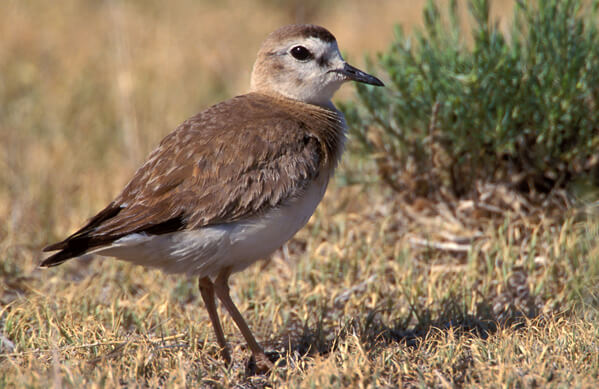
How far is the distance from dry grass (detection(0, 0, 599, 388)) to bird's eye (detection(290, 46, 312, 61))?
1.47 m

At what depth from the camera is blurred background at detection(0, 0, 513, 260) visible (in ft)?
21.4

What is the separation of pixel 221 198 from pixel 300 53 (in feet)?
4.21

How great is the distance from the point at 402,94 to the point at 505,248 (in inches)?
55.0

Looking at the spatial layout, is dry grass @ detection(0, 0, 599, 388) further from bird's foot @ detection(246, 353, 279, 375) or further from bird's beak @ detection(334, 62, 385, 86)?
bird's beak @ detection(334, 62, 385, 86)

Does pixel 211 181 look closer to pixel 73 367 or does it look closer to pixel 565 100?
pixel 73 367

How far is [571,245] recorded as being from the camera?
4.86m

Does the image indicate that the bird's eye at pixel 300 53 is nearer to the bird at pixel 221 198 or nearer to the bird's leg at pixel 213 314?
the bird at pixel 221 198

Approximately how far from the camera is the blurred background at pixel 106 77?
6.52 metres

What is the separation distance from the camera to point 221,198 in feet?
12.6

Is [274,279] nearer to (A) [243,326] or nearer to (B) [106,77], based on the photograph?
(A) [243,326]

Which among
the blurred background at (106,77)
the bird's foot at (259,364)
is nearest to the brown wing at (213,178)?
the bird's foot at (259,364)

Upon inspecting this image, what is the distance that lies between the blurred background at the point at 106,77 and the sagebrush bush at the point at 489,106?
167cm

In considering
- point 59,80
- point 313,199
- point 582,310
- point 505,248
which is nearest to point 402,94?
point 505,248

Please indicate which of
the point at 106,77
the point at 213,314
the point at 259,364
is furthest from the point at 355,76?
the point at 106,77
